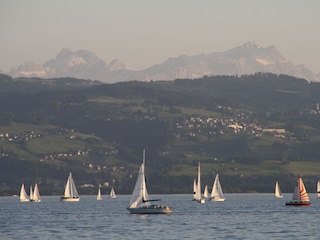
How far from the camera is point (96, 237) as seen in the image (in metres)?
127

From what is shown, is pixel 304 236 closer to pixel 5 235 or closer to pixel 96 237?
pixel 96 237

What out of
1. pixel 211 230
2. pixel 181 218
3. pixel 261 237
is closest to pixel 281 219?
pixel 181 218

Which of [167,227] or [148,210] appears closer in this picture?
[167,227]

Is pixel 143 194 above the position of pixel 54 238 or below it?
above

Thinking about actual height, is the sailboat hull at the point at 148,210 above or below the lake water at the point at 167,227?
above

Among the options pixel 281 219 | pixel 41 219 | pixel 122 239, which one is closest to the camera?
pixel 122 239

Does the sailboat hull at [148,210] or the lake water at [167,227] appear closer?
the lake water at [167,227]

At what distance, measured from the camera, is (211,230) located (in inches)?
5438

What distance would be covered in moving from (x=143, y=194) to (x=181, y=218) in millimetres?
11900

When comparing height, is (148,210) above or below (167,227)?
above

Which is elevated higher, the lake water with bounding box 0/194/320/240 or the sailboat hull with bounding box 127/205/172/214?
the sailboat hull with bounding box 127/205/172/214

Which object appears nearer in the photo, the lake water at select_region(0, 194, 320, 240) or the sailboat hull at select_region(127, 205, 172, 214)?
the lake water at select_region(0, 194, 320, 240)

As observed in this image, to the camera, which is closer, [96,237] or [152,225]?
[96,237]

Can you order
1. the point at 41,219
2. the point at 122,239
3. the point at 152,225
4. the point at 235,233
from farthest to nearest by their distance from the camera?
the point at 41,219
the point at 152,225
the point at 235,233
the point at 122,239
